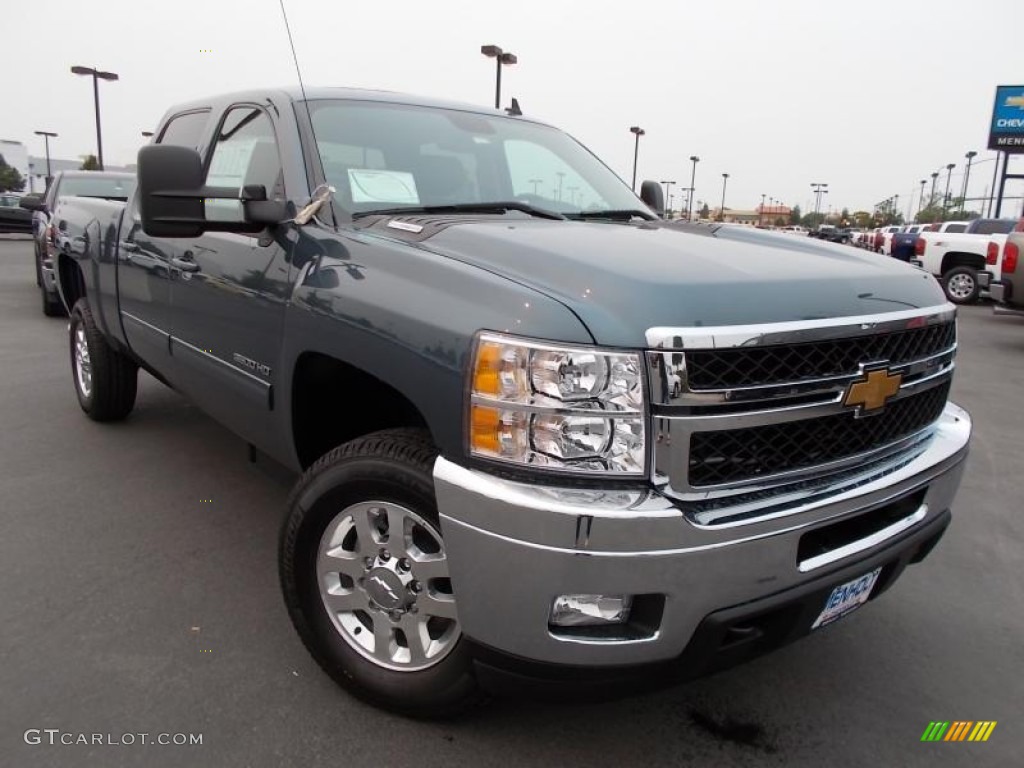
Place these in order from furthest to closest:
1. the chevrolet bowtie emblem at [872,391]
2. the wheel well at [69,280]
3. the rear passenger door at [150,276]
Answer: the wheel well at [69,280] < the rear passenger door at [150,276] < the chevrolet bowtie emblem at [872,391]

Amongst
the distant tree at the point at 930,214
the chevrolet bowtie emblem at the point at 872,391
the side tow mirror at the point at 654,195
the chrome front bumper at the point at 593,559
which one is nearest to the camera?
the chrome front bumper at the point at 593,559

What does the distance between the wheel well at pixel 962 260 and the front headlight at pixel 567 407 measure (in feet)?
54.5

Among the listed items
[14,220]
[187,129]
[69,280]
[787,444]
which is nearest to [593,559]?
[787,444]

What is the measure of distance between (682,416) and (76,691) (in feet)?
6.82

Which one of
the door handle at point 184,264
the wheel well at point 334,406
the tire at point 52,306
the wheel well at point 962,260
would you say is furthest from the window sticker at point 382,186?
the wheel well at point 962,260

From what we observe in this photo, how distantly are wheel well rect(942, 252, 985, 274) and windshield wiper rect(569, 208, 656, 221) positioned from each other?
14.9 m

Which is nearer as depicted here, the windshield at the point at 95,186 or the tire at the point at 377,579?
the tire at the point at 377,579

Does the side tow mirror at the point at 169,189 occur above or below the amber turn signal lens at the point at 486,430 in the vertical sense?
above

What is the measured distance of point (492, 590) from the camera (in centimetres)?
189

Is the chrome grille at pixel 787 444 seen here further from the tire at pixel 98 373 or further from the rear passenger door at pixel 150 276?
the tire at pixel 98 373

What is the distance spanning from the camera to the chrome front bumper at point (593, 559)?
5.80 feet

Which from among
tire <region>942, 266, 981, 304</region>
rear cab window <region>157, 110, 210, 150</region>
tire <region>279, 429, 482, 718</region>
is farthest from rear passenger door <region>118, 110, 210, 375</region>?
tire <region>942, 266, 981, 304</region>

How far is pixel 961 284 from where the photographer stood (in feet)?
52.2

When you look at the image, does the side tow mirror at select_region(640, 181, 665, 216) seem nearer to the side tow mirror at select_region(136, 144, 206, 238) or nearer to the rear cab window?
the rear cab window
